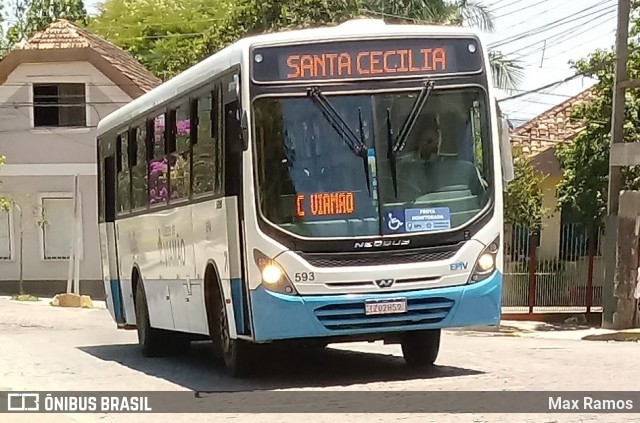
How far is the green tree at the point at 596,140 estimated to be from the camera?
1125 inches

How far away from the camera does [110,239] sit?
1828 centimetres

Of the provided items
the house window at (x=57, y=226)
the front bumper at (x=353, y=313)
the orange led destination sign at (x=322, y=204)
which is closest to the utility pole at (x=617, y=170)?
the front bumper at (x=353, y=313)

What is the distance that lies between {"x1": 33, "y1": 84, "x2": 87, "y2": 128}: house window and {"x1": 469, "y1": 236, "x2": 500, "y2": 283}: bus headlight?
84.0 feet

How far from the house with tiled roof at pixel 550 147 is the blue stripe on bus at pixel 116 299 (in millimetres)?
13773

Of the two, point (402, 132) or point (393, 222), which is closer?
point (393, 222)

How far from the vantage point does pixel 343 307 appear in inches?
439

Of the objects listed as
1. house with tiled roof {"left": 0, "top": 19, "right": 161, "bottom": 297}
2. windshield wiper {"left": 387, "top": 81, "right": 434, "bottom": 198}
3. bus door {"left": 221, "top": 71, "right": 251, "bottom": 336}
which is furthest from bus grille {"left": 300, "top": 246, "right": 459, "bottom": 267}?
house with tiled roof {"left": 0, "top": 19, "right": 161, "bottom": 297}

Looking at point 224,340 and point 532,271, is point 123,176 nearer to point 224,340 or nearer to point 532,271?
point 224,340

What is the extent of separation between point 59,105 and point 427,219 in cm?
2608

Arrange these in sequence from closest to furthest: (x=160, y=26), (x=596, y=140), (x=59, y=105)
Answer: (x=596, y=140), (x=59, y=105), (x=160, y=26)

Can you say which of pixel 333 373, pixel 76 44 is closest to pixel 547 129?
pixel 76 44

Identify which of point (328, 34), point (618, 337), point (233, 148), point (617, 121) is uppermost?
point (328, 34)

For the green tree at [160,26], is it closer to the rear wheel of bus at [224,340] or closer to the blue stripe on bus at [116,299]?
the blue stripe on bus at [116,299]

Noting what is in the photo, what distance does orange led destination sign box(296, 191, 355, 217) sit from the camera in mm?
11109
